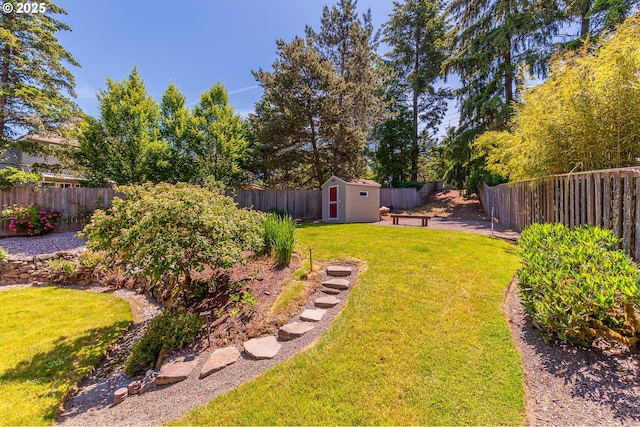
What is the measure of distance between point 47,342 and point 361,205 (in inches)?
408

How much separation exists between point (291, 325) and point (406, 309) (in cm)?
143

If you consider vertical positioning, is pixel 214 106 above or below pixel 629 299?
above

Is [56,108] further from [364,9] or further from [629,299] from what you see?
[364,9]

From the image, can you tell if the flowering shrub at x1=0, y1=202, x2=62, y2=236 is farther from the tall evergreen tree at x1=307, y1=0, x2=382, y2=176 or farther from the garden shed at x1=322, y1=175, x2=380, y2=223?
the tall evergreen tree at x1=307, y1=0, x2=382, y2=176

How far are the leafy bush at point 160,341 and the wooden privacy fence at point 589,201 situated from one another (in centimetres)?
627

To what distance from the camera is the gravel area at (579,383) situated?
1.86m

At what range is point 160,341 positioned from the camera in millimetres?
3350

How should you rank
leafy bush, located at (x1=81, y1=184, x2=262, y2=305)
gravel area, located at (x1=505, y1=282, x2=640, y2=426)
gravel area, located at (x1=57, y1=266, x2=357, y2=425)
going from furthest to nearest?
leafy bush, located at (x1=81, y1=184, x2=262, y2=305)
gravel area, located at (x1=57, y1=266, x2=357, y2=425)
gravel area, located at (x1=505, y1=282, x2=640, y2=426)

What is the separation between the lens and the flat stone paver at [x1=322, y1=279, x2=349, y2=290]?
4.08 m

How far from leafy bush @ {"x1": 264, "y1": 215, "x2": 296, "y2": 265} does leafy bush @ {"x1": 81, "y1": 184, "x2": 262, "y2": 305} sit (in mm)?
1113

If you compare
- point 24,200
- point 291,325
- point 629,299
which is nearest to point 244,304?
point 291,325

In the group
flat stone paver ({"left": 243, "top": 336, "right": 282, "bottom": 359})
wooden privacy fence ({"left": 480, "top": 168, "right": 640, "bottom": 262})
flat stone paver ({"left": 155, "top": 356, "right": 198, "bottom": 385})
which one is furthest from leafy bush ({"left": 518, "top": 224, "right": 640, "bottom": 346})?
flat stone paver ({"left": 155, "top": 356, "right": 198, "bottom": 385})

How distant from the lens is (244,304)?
3834 millimetres

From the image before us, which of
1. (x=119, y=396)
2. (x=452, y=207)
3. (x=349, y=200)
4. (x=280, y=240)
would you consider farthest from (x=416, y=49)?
(x=119, y=396)
